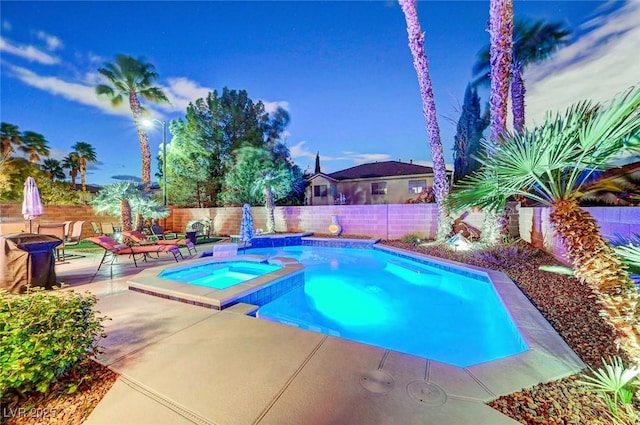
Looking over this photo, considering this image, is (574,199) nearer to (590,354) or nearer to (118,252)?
(590,354)

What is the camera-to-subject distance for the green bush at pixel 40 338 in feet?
5.74

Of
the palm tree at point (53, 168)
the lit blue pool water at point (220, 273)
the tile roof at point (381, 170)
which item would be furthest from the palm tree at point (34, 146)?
the lit blue pool water at point (220, 273)

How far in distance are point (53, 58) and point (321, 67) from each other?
15.4 metres

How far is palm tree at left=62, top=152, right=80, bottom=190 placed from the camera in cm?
2711

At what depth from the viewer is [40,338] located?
1853mm

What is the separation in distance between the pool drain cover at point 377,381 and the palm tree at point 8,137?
27.7m

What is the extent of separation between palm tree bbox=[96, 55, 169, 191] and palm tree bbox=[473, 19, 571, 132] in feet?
62.6

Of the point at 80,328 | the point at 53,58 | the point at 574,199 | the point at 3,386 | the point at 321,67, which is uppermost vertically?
the point at 321,67

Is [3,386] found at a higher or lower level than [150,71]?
lower

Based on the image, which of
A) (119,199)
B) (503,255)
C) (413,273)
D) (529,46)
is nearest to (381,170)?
(529,46)

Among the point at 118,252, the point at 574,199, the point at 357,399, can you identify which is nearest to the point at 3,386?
the point at 357,399

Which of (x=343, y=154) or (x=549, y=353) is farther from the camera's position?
(x=343, y=154)

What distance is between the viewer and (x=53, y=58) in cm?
1456

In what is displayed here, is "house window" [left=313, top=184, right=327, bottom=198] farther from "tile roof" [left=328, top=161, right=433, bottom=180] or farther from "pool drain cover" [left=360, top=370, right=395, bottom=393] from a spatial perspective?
"pool drain cover" [left=360, top=370, right=395, bottom=393]
